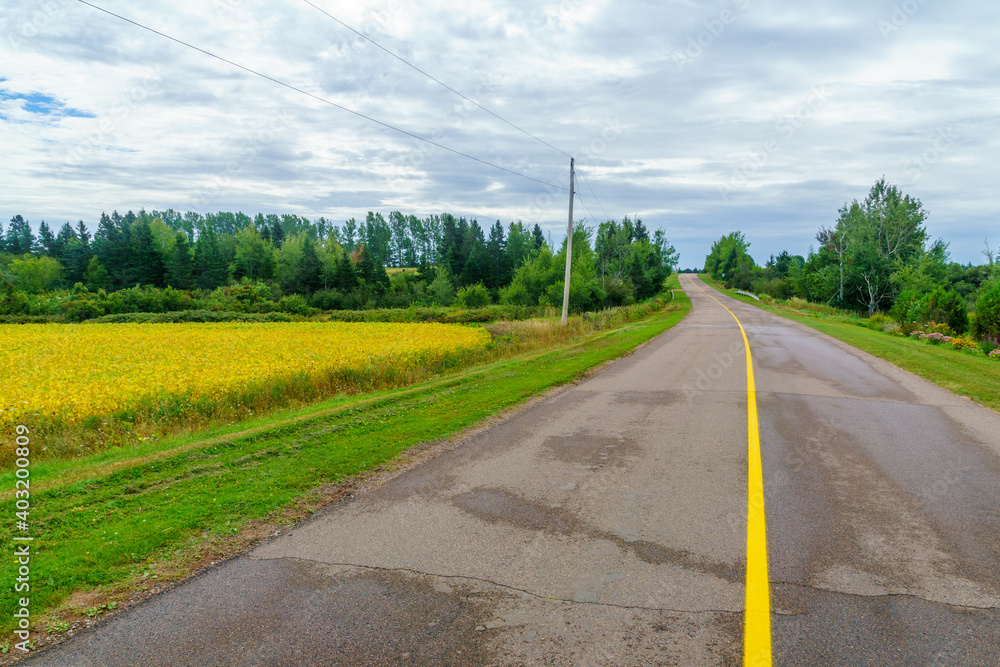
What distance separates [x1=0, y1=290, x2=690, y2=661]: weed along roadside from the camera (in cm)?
376

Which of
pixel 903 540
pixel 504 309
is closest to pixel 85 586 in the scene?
pixel 903 540

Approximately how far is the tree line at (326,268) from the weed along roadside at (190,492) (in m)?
38.9

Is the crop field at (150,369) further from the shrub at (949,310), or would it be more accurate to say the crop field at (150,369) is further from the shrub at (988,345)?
the shrub at (949,310)

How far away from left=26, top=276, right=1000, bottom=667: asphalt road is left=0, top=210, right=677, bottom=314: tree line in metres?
40.3

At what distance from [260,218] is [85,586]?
140284mm

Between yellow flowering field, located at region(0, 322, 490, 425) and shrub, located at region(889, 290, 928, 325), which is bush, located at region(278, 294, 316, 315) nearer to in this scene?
yellow flowering field, located at region(0, 322, 490, 425)

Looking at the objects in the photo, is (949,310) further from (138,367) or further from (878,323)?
(138,367)

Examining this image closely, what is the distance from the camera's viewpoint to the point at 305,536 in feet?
14.9

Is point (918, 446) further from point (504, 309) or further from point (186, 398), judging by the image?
point (504, 309)

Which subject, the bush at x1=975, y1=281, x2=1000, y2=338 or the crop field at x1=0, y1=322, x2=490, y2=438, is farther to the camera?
the bush at x1=975, y1=281, x2=1000, y2=338

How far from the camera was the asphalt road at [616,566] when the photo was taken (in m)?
3.02

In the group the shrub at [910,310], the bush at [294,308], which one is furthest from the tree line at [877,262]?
the bush at [294,308]

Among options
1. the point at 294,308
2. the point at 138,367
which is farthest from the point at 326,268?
the point at 138,367

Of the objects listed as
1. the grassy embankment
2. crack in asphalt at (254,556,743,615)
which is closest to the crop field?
crack in asphalt at (254,556,743,615)
